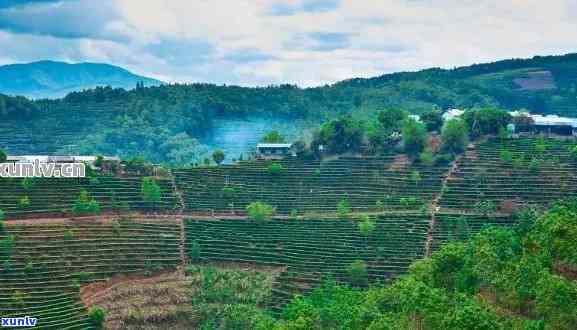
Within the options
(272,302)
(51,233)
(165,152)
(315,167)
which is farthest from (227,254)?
(165,152)

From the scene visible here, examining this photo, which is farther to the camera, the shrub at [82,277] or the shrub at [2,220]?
the shrub at [2,220]

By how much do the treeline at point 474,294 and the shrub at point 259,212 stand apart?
1066cm

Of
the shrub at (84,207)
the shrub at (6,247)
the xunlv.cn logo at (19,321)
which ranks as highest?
the shrub at (84,207)

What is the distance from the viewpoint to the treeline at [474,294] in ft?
→ 120

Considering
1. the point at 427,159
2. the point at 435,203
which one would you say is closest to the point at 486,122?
the point at 427,159

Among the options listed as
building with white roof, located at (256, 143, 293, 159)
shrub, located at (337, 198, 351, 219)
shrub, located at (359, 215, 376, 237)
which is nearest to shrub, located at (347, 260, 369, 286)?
shrub, located at (359, 215, 376, 237)

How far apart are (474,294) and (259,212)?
21454 millimetres

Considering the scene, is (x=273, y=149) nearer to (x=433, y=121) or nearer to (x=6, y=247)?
(x=433, y=121)

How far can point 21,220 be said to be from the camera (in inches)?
2248

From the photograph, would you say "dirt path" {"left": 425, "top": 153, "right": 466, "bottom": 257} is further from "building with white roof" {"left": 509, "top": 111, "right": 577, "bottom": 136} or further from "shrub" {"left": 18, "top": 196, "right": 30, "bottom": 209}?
"shrub" {"left": 18, "top": 196, "right": 30, "bottom": 209}

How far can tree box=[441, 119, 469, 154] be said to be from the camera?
70.2 meters

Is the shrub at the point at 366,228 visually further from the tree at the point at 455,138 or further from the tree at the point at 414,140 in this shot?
the tree at the point at 455,138

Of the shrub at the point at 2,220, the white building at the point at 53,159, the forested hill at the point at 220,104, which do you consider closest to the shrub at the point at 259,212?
the white building at the point at 53,159

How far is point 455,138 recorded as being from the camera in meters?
70.3
